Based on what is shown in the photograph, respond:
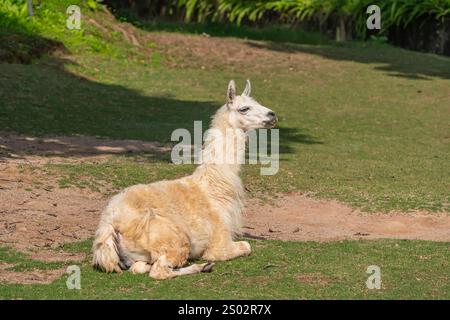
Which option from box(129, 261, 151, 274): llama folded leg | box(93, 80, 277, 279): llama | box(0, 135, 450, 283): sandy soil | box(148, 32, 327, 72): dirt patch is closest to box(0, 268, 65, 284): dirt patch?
box(93, 80, 277, 279): llama

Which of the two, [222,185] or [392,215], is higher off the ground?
[222,185]

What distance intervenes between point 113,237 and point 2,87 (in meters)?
12.0

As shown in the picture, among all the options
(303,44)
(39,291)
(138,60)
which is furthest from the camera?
(303,44)

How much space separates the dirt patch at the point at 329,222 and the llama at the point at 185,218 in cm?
170

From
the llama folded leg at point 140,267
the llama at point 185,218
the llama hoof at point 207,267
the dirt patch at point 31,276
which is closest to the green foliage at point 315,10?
the llama at point 185,218

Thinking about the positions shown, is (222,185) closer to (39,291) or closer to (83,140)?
(39,291)

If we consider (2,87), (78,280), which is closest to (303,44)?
(2,87)

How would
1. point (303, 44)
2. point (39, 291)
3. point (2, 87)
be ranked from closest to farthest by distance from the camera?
1. point (39, 291)
2. point (2, 87)
3. point (303, 44)

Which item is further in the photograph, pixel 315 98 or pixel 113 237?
pixel 315 98

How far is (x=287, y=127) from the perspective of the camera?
68.8 feet

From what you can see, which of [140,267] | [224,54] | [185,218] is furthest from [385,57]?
[140,267]

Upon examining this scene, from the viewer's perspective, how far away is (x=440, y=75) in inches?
1075

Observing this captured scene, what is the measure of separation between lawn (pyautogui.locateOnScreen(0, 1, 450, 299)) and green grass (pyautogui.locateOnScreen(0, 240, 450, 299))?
0.8 inches

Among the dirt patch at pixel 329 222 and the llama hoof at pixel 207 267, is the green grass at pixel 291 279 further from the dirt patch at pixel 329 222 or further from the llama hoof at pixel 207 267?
the dirt patch at pixel 329 222
